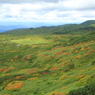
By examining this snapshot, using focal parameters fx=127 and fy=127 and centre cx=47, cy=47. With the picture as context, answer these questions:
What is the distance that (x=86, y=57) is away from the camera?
55062 mm

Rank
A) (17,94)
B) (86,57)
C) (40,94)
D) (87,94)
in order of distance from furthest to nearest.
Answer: (86,57) < (17,94) < (40,94) < (87,94)

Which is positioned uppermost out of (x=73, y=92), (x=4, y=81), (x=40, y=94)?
(x=73, y=92)

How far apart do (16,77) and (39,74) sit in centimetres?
863

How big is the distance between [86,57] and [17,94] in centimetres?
3427

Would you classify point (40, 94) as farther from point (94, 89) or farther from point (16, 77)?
point (16, 77)

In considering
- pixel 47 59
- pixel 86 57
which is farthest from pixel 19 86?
pixel 47 59

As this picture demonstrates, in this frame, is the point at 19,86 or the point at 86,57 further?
the point at 86,57

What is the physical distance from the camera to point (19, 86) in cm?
3716

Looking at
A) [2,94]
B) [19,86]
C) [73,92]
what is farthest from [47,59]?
[73,92]

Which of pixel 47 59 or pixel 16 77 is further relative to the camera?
pixel 47 59

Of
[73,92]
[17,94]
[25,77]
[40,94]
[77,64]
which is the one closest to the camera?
[73,92]

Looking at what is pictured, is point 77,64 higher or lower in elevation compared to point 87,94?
lower

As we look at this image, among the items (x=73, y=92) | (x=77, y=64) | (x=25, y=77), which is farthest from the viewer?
(x=77, y=64)

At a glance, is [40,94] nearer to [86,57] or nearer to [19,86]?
[19,86]
